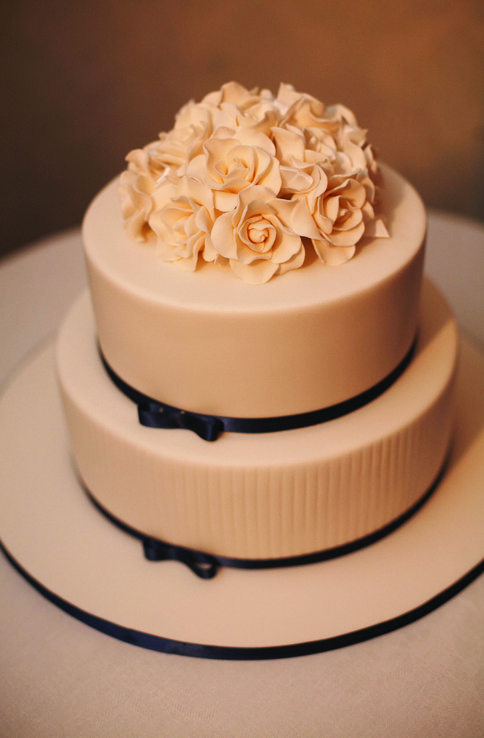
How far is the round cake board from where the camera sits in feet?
3.50

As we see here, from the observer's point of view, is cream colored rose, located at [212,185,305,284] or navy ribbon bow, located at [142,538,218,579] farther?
navy ribbon bow, located at [142,538,218,579]

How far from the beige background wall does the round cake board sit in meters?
1.69

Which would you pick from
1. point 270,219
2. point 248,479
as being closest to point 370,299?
point 270,219

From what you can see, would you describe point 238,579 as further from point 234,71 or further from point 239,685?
point 234,71

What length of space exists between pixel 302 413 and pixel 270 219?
298mm

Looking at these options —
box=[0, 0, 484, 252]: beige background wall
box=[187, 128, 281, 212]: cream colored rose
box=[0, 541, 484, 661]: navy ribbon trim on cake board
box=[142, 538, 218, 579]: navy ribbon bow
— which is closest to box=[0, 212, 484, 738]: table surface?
box=[0, 541, 484, 661]: navy ribbon trim on cake board

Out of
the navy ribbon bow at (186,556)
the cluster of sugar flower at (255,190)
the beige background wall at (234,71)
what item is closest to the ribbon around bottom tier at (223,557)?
the navy ribbon bow at (186,556)

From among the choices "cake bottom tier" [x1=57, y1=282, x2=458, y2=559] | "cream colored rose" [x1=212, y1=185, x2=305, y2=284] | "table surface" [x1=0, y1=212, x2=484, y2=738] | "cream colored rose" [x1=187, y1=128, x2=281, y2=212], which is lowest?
"table surface" [x1=0, y1=212, x2=484, y2=738]

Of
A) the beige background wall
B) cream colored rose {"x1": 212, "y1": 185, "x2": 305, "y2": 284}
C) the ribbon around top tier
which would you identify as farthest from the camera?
the beige background wall

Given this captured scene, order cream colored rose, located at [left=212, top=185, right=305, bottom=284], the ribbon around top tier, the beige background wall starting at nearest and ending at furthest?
cream colored rose, located at [left=212, top=185, right=305, bottom=284], the ribbon around top tier, the beige background wall

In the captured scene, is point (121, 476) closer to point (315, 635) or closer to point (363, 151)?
point (315, 635)

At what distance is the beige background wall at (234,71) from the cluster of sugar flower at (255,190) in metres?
1.58

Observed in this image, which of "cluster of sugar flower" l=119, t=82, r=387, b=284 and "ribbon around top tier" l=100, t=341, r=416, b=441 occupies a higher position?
"cluster of sugar flower" l=119, t=82, r=387, b=284

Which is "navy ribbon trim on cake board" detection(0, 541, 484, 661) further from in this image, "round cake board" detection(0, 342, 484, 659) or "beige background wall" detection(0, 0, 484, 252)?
"beige background wall" detection(0, 0, 484, 252)
